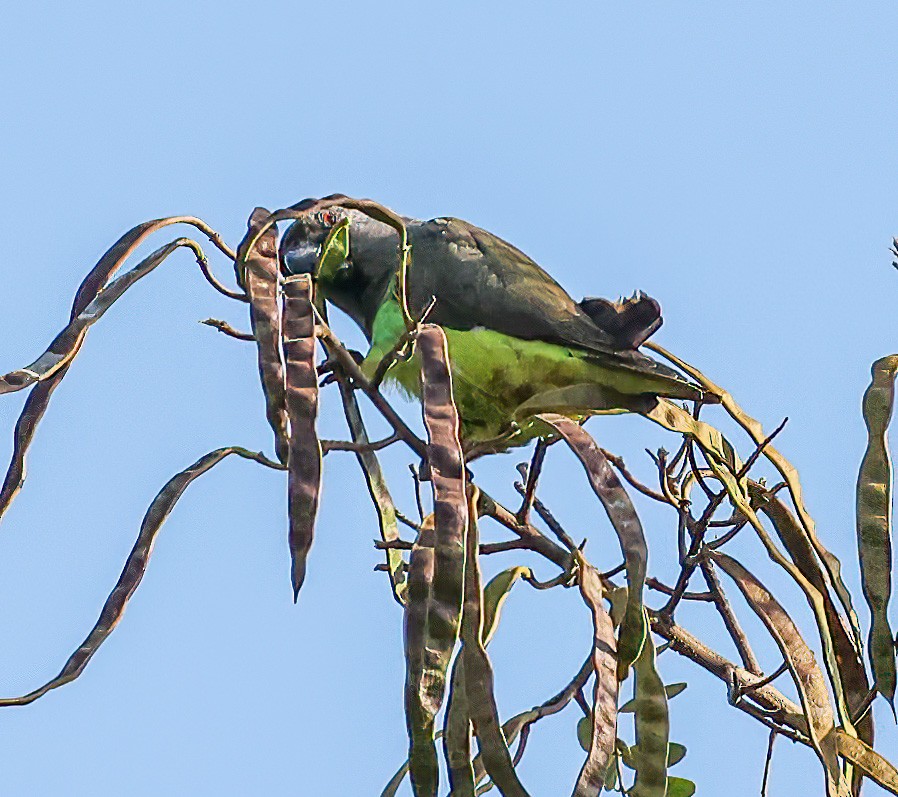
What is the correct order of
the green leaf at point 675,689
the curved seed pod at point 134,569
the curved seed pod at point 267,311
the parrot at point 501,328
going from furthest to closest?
the parrot at point 501,328 → the green leaf at point 675,689 → the curved seed pod at point 134,569 → the curved seed pod at point 267,311

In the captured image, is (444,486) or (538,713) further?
(538,713)

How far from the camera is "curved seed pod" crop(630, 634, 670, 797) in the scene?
6.81ft

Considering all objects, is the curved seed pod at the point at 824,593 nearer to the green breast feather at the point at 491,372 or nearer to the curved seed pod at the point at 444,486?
the curved seed pod at the point at 444,486

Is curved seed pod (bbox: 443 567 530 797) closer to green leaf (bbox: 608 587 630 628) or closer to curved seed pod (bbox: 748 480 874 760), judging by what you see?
green leaf (bbox: 608 587 630 628)

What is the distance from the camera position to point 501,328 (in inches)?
152

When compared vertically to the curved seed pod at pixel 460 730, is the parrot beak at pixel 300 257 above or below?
above

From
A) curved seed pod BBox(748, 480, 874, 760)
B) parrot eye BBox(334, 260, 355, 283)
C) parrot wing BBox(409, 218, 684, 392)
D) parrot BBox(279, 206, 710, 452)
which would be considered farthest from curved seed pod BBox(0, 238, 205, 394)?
parrot eye BBox(334, 260, 355, 283)

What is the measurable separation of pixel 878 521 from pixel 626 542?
0.47m

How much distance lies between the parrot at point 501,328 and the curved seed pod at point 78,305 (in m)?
1.40

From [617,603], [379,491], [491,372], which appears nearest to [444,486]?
[617,603]

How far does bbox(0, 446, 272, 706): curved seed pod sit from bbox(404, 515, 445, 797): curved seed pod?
0.46 m

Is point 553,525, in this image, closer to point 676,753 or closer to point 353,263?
point 676,753

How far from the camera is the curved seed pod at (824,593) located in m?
2.37

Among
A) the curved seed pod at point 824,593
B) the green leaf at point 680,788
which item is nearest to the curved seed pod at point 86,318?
the curved seed pod at point 824,593
